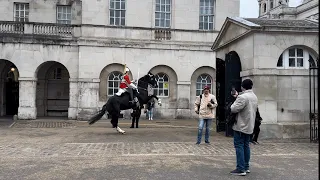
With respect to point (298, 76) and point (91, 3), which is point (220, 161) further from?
point (91, 3)

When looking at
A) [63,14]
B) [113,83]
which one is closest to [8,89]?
[63,14]

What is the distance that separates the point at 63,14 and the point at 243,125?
21.5m

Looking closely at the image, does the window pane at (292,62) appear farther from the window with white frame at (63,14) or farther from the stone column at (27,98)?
the window with white frame at (63,14)

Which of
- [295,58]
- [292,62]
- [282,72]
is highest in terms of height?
[295,58]

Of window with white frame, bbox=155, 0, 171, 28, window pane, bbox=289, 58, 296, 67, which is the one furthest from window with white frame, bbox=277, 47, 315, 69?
window with white frame, bbox=155, 0, 171, 28

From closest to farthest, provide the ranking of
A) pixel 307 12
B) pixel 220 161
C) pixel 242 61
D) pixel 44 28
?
pixel 220 161, pixel 242 61, pixel 44 28, pixel 307 12

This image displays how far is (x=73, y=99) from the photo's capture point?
2364 cm

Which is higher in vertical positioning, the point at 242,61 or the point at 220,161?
the point at 242,61

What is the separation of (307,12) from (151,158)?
162 ft

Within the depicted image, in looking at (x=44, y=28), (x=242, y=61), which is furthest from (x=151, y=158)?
(x=44, y=28)

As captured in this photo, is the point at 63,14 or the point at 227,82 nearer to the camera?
the point at 227,82

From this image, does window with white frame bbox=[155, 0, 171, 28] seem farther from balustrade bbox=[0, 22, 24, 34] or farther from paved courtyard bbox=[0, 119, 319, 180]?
paved courtyard bbox=[0, 119, 319, 180]

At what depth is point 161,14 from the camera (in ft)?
82.6

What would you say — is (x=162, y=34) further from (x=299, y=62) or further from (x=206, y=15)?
(x=299, y=62)
